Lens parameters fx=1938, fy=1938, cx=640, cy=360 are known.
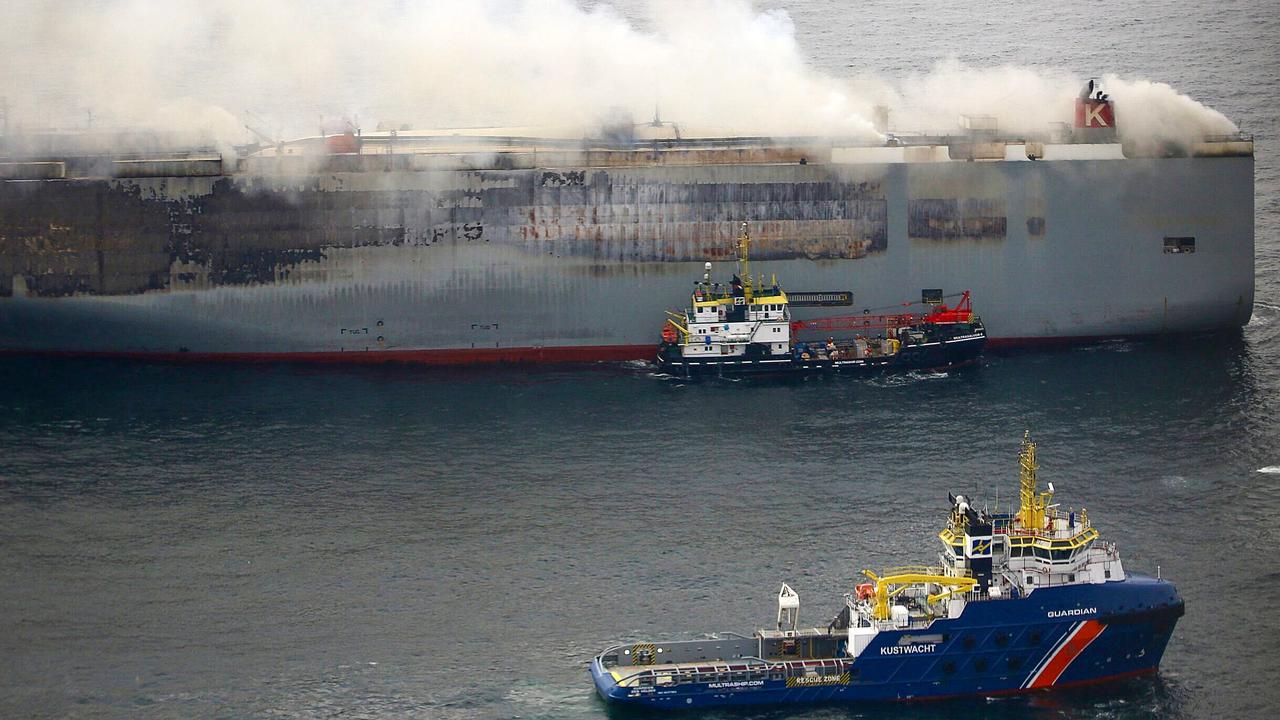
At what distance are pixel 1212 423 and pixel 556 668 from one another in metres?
28.4

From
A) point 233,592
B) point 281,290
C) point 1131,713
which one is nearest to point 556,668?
point 233,592

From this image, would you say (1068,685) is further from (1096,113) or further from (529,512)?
(1096,113)

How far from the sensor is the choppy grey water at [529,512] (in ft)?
156

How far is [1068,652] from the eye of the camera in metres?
46.3

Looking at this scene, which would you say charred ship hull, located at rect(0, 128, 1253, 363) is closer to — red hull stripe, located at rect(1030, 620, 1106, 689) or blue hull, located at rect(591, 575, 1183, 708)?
blue hull, located at rect(591, 575, 1183, 708)

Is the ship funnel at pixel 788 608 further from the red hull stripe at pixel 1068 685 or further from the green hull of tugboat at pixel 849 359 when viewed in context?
the green hull of tugboat at pixel 849 359

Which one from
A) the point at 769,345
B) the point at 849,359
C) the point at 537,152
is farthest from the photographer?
the point at 537,152

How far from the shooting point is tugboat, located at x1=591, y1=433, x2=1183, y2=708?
45812mm

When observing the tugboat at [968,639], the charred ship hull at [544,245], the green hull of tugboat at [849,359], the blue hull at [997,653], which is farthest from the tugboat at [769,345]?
the blue hull at [997,653]

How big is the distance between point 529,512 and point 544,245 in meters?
21.3

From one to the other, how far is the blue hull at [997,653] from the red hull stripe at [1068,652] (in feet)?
0.08

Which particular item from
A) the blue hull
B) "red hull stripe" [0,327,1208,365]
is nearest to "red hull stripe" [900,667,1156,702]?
the blue hull

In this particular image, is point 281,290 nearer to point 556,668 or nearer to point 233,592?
point 233,592

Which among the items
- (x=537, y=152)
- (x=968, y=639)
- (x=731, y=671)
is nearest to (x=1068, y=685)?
(x=968, y=639)
